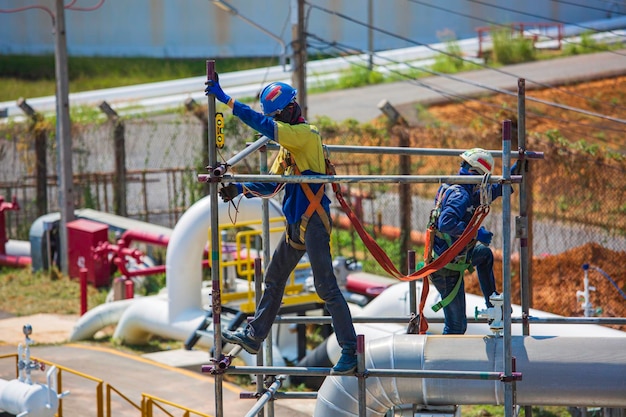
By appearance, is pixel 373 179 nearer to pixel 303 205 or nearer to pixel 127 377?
pixel 303 205

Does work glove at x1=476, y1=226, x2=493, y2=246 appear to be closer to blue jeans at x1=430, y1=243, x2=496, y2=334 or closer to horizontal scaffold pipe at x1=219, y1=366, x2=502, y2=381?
blue jeans at x1=430, y1=243, x2=496, y2=334

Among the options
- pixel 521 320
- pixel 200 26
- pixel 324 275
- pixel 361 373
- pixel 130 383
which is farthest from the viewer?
pixel 200 26

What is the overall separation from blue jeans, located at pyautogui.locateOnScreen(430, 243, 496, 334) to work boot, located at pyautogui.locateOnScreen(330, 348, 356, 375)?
1332mm

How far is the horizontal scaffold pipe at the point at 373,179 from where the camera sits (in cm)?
672

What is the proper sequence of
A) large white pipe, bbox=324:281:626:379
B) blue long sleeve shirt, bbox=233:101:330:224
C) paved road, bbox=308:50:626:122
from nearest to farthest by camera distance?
blue long sleeve shirt, bbox=233:101:330:224 → large white pipe, bbox=324:281:626:379 → paved road, bbox=308:50:626:122

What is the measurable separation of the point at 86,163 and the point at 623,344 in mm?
17512

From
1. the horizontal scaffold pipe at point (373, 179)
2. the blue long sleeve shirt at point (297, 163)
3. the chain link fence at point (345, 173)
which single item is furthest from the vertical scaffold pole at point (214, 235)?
the chain link fence at point (345, 173)

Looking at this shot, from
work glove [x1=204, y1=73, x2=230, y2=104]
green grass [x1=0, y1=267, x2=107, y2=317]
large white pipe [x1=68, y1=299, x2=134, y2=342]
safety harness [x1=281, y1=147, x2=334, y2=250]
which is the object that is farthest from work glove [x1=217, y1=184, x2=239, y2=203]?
green grass [x1=0, y1=267, x2=107, y2=317]

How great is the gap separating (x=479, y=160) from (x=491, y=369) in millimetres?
1529

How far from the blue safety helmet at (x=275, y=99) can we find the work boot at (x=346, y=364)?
5.42ft

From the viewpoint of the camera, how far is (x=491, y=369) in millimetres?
7270

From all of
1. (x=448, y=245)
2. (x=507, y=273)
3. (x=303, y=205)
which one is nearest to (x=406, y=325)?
(x=448, y=245)

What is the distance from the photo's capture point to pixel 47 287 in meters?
19.9

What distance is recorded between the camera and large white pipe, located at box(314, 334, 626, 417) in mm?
7258
